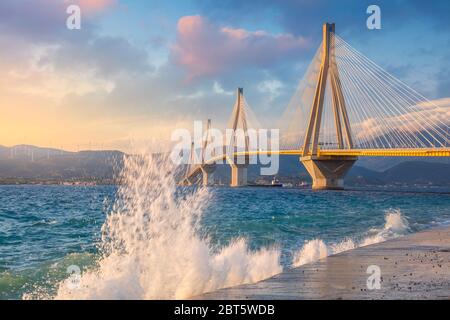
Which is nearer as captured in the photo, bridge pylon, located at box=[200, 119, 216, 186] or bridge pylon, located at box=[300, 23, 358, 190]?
bridge pylon, located at box=[300, 23, 358, 190]

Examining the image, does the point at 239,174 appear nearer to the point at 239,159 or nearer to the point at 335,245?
the point at 239,159

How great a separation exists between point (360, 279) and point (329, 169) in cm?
7014

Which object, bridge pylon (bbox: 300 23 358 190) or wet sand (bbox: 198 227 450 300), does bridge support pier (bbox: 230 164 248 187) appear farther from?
wet sand (bbox: 198 227 450 300)

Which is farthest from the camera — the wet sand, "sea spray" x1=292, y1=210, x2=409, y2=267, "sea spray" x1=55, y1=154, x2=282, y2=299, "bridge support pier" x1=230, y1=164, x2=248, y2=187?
"bridge support pier" x1=230, y1=164, x2=248, y2=187

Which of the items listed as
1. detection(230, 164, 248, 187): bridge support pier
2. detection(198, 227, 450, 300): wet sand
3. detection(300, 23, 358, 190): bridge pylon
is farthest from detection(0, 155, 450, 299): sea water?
detection(230, 164, 248, 187): bridge support pier

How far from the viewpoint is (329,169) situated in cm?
7788

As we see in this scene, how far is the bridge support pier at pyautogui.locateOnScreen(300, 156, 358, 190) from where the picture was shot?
7562 cm

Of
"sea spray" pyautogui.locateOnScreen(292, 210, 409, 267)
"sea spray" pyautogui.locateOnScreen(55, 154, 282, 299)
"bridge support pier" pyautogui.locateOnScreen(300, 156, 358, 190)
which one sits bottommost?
"sea spray" pyautogui.locateOnScreen(292, 210, 409, 267)

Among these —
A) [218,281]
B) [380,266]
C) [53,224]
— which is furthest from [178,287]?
[53,224]

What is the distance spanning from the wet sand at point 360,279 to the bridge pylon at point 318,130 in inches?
2219

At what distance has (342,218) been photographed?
95.8 ft

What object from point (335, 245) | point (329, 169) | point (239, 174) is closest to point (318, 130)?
point (329, 169)

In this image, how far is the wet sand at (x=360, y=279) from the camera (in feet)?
25.0
